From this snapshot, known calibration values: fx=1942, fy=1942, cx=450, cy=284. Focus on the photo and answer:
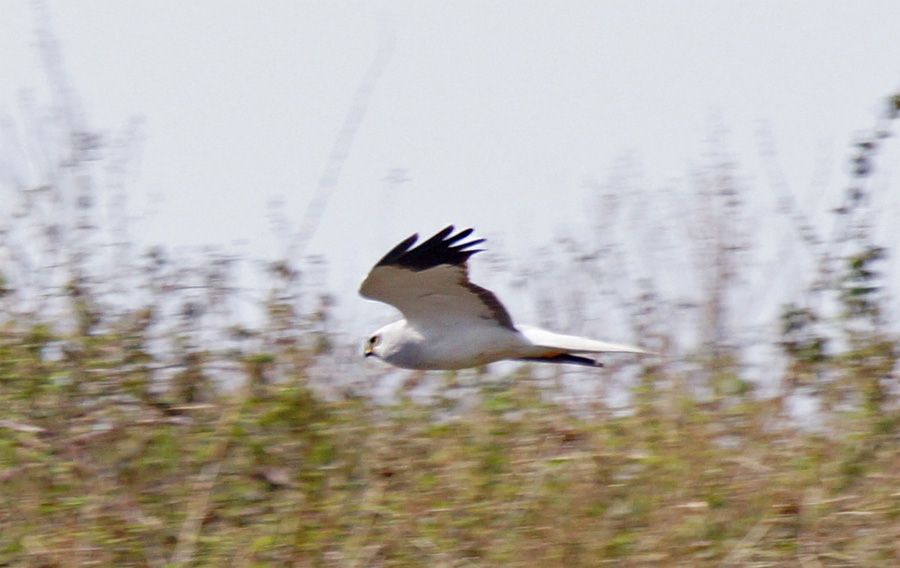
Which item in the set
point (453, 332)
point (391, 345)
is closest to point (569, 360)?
point (453, 332)

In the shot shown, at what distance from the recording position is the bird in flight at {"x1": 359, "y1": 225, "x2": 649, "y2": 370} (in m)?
7.71

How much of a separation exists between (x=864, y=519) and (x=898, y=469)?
0.31 metres

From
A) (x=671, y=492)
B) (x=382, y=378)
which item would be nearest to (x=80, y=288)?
(x=382, y=378)

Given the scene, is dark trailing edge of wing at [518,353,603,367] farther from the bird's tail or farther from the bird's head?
the bird's head

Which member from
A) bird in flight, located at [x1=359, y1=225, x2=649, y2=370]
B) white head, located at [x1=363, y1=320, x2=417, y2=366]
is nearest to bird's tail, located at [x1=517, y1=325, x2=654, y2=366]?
bird in flight, located at [x1=359, y1=225, x2=649, y2=370]

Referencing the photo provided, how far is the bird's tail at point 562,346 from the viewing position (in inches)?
296

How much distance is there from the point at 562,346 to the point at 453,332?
49cm

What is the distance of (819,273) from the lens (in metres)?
8.16

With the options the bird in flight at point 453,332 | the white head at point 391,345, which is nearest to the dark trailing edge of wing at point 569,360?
the bird in flight at point 453,332

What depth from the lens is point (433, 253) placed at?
24.4 feet

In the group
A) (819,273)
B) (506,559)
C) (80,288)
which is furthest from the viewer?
(819,273)

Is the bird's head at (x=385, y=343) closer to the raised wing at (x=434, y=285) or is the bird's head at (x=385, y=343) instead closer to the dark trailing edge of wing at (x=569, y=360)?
the raised wing at (x=434, y=285)

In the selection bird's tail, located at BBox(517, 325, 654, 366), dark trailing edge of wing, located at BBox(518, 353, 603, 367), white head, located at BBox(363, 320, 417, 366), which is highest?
white head, located at BBox(363, 320, 417, 366)

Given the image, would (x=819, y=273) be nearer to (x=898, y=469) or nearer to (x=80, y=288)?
(x=898, y=469)
